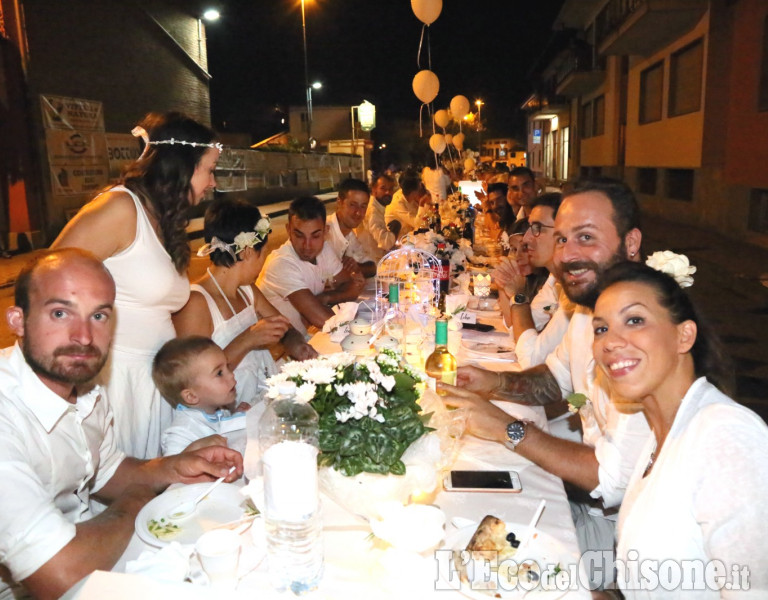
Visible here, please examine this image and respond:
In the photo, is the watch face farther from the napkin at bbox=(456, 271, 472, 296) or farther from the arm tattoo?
the napkin at bbox=(456, 271, 472, 296)

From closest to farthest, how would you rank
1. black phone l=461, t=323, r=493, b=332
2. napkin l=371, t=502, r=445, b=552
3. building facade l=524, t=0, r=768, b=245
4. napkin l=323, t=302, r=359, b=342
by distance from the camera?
napkin l=371, t=502, r=445, b=552
napkin l=323, t=302, r=359, b=342
black phone l=461, t=323, r=493, b=332
building facade l=524, t=0, r=768, b=245

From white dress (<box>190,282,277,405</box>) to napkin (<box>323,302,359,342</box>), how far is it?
0.44m

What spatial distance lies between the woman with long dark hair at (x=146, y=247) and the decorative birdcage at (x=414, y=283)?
4.79 feet

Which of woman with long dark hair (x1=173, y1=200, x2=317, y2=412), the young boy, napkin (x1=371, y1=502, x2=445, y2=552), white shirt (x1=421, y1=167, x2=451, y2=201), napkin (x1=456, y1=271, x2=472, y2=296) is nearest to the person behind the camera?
napkin (x1=371, y1=502, x2=445, y2=552)

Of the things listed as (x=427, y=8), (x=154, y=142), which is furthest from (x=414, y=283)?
(x=427, y=8)

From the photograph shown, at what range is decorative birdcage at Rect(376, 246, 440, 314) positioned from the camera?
3.89m

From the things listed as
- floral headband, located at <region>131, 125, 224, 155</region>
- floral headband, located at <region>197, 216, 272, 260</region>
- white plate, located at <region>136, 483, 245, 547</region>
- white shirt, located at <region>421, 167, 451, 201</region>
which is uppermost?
→ floral headband, located at <region>131, 125, 224, 155</region>

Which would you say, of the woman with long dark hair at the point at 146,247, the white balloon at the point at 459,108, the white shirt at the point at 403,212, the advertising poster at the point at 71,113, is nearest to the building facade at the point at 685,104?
the white balloon at the point at 459,108

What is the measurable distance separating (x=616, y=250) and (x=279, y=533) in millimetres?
1796

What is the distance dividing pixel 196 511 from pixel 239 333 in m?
1.58

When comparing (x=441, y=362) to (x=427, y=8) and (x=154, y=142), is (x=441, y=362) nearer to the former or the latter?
(x=154, y=142)

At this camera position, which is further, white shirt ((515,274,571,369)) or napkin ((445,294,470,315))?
napkin ((445,294,470,315))

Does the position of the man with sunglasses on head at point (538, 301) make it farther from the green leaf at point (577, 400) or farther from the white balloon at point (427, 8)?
the white balloon at point (427, 8)

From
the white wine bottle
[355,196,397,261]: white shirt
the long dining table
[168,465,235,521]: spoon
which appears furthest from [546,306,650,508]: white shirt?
[355,196,397,261]: white shirt
